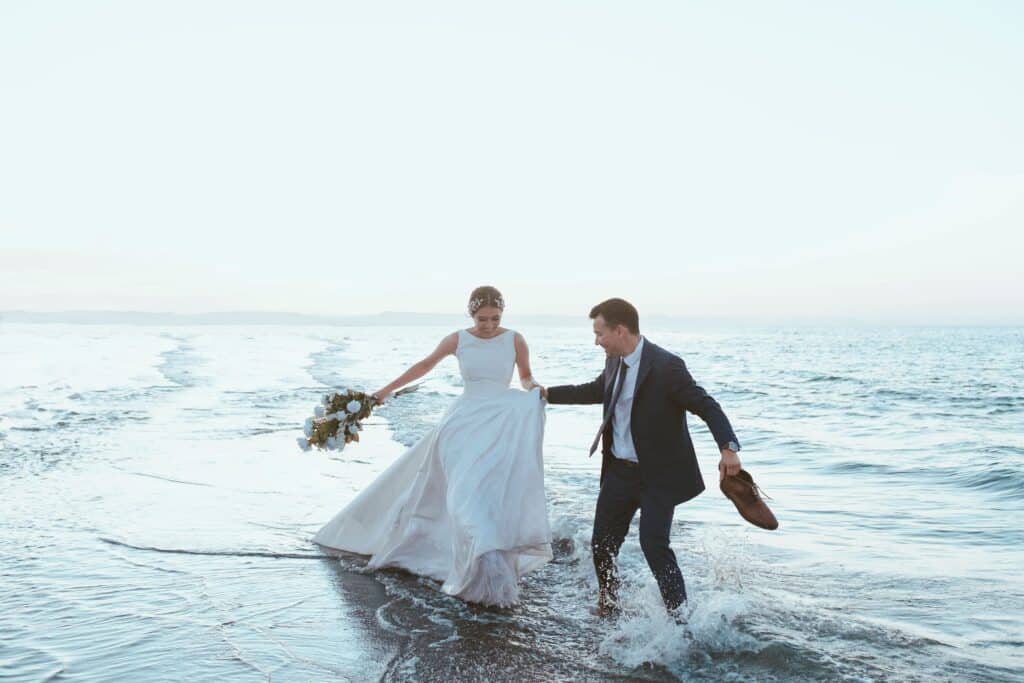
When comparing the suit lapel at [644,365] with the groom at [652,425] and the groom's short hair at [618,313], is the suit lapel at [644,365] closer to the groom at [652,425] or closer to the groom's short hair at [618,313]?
the groom at [652,425]

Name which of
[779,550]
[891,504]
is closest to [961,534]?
[891,504]

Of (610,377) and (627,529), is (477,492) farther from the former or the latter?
(610,377)

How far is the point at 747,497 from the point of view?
5086 millimetres

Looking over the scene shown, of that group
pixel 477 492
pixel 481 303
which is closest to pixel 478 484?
pixel 477 492

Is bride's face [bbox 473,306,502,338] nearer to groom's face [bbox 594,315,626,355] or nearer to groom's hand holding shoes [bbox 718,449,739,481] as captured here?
groom's face [bbox 594,315,626,355]

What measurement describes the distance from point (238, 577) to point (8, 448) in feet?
26.9

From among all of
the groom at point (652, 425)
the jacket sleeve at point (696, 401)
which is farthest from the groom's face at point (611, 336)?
the jacket sleeve at point (696, 401)

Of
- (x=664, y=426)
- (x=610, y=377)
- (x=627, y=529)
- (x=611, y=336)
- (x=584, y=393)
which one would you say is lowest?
(x=627, y=529)

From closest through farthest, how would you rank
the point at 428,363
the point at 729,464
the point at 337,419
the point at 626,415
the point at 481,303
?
the point at 729,464 → the point at 626,415 → the point at 481,303 → the point at 428,363 → the point at 337,419

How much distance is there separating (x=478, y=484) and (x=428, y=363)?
1.24 meters

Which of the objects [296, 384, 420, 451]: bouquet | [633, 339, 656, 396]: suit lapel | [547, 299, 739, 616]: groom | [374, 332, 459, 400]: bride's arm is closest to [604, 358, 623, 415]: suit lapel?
[547, 299, 739, 616]: groom

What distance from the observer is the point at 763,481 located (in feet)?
41.4

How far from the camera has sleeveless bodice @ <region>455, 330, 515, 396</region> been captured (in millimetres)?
6762

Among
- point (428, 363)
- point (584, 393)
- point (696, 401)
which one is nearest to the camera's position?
point (696, 401)
